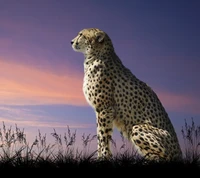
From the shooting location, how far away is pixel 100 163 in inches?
181

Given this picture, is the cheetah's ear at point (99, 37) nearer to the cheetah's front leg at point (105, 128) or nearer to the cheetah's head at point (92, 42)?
the cheetah's head at point (92, 42)

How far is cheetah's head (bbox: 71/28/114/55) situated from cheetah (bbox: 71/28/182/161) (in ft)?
0.56

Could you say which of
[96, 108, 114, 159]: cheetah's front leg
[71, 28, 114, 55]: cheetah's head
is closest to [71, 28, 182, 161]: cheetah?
[96, 108, 114, 159]: cheetah's front leg

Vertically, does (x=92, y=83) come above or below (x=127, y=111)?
above

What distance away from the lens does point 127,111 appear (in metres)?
6.34

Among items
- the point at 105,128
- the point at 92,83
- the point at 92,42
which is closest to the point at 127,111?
the point at 105,128

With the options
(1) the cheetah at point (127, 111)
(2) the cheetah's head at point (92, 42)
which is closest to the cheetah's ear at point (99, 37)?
(2) the cheetah's head at point (92, 42)

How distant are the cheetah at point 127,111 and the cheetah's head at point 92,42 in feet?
0.56

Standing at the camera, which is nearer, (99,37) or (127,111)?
(127,111)

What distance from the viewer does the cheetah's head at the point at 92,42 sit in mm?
6836

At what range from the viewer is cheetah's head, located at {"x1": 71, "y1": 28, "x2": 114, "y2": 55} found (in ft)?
22.4

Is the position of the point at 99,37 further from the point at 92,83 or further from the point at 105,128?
the point at 105,128

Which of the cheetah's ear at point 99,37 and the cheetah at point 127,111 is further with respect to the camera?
the cheetah's ear at point 99,37

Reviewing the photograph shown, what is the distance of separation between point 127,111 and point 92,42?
1267mm
